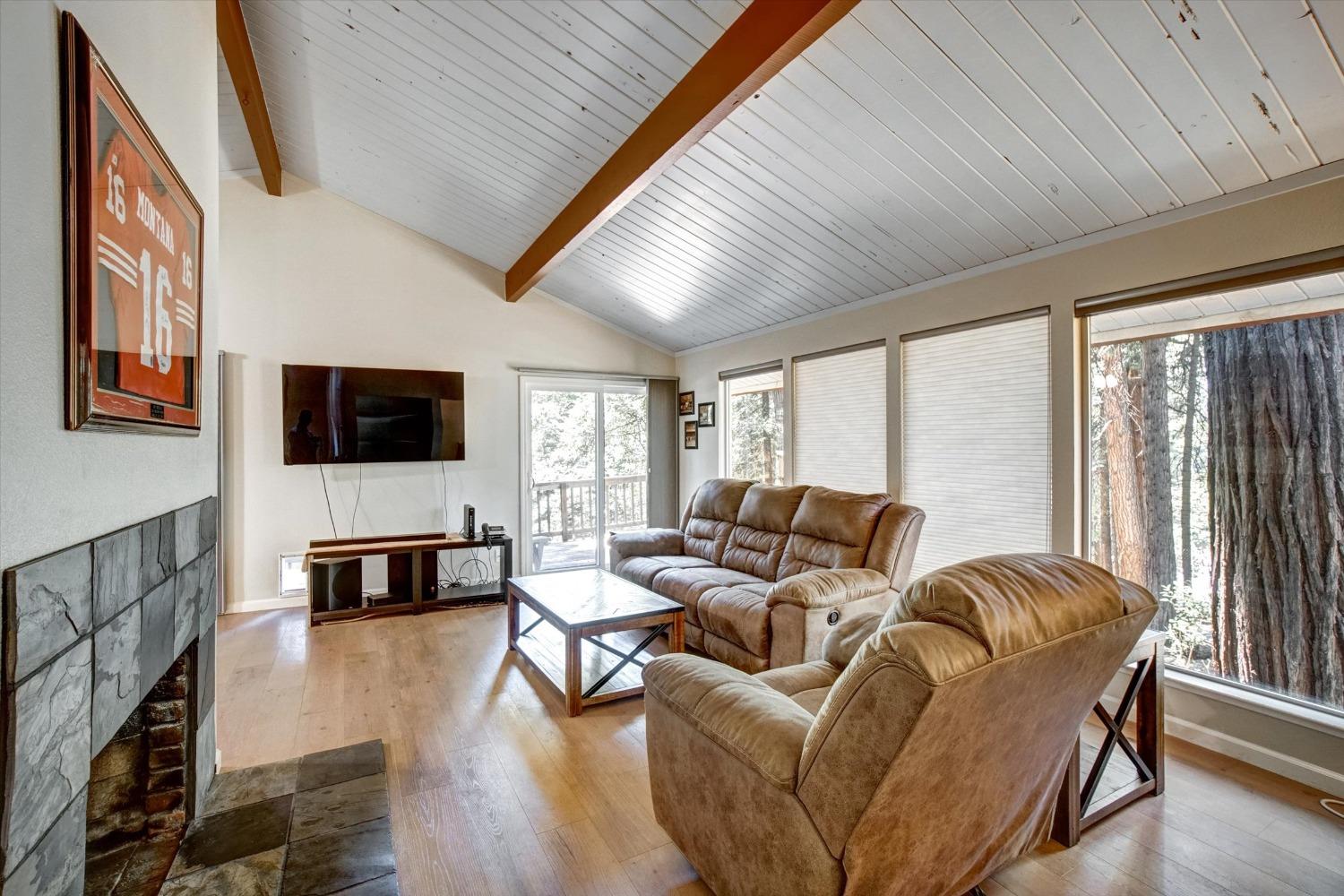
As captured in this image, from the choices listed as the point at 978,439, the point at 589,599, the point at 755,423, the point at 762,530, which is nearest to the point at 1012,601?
the point at 589,599

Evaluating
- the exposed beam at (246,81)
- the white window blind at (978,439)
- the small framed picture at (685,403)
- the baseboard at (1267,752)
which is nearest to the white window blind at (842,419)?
the white window blind at (978,439)

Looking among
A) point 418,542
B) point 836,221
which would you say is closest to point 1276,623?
point 836,221

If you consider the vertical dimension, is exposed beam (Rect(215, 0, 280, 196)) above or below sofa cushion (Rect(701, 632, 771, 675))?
above

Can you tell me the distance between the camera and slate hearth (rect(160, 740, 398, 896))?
1.69 meters

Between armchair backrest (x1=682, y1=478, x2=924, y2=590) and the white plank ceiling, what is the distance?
1.44 meters

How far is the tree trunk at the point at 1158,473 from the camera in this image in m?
2.70

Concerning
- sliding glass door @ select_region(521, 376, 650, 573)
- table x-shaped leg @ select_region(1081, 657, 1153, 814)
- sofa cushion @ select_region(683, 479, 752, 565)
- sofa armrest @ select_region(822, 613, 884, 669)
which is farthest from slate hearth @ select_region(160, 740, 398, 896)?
sliding glass door @ select_region(521, 376, 650, 573)

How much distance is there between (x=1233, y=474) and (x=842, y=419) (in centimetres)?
214

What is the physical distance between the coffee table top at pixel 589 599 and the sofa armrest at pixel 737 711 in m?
1.16

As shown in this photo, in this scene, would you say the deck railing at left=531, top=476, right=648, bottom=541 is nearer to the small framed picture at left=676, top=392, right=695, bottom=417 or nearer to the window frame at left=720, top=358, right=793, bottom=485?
the small framed picture at left=676, top=392, right=695, bottom=417

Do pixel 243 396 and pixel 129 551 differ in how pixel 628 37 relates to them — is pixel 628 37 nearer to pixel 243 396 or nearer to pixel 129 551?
pixel 129 551

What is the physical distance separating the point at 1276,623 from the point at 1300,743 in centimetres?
44

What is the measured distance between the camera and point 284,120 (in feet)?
12.8

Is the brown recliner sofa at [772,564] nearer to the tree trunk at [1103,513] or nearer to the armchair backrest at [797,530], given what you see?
the armchair backrest at [797,530]
